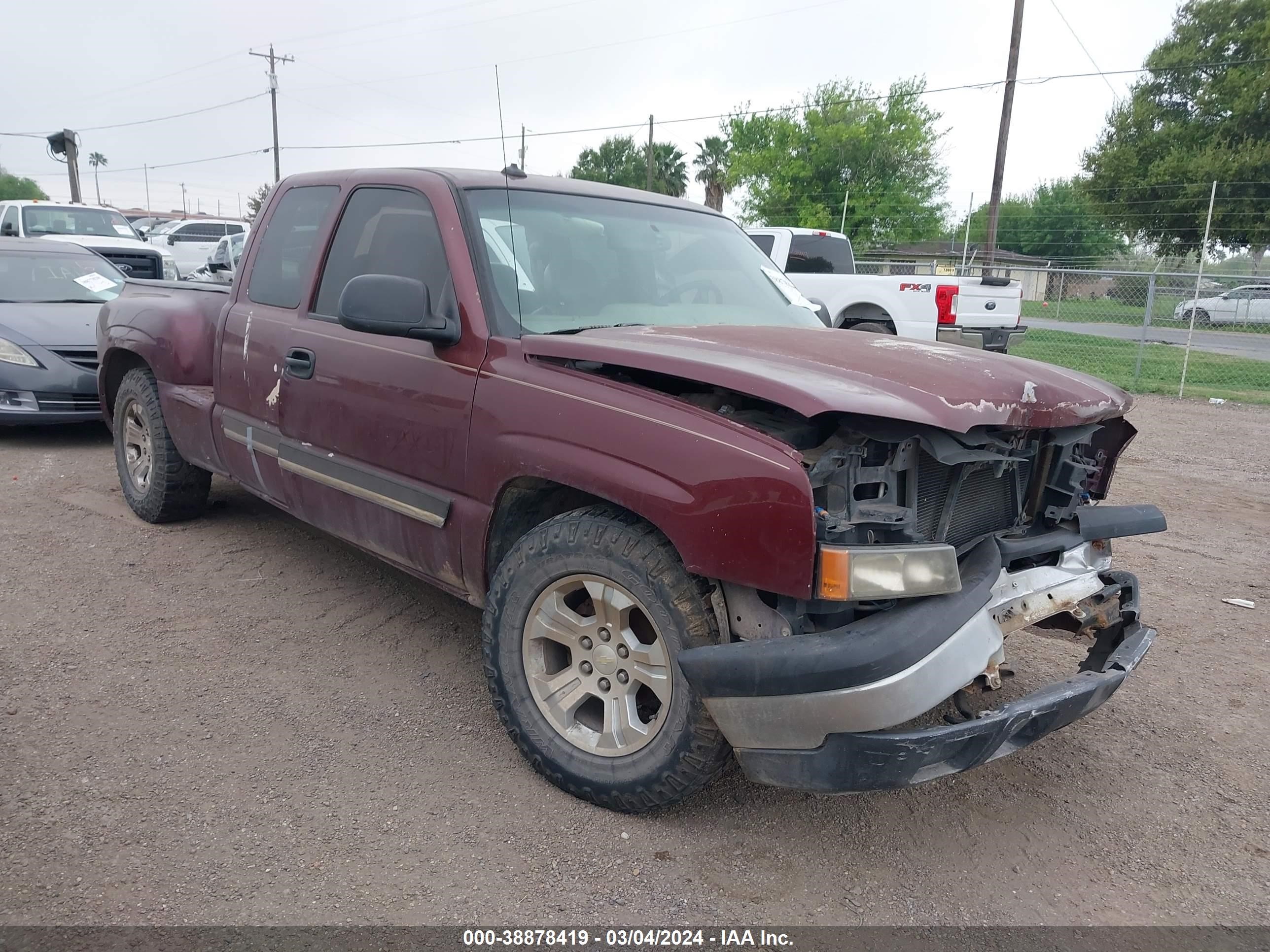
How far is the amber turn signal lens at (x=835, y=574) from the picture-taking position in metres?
2.35

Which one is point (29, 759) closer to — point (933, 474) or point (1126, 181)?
point (933, 474)

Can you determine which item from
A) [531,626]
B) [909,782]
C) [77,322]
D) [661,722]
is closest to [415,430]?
[531,626]

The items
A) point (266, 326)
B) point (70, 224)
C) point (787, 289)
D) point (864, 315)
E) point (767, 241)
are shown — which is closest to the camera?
point (266, 326)

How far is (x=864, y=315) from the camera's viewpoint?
11.1 m

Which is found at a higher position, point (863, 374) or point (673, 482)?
point (863, 374)

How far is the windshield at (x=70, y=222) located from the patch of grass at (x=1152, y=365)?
47.2 feet

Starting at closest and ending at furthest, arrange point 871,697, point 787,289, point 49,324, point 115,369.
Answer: point 871,697 → point 787,289 → point 115,369 → point 49,324

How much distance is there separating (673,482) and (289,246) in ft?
8.78

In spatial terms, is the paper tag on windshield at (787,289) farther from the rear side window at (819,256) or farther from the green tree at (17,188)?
the green tree at (17,188)

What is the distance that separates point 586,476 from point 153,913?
5.23ft

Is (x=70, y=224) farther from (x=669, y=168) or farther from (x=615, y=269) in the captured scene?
(x=669, y=168)

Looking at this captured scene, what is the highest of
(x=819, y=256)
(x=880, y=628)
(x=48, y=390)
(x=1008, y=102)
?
(x=1008, y=102)

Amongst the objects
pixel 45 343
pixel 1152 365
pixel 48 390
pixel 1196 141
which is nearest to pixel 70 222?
pixel 45 343

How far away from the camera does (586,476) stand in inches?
109
